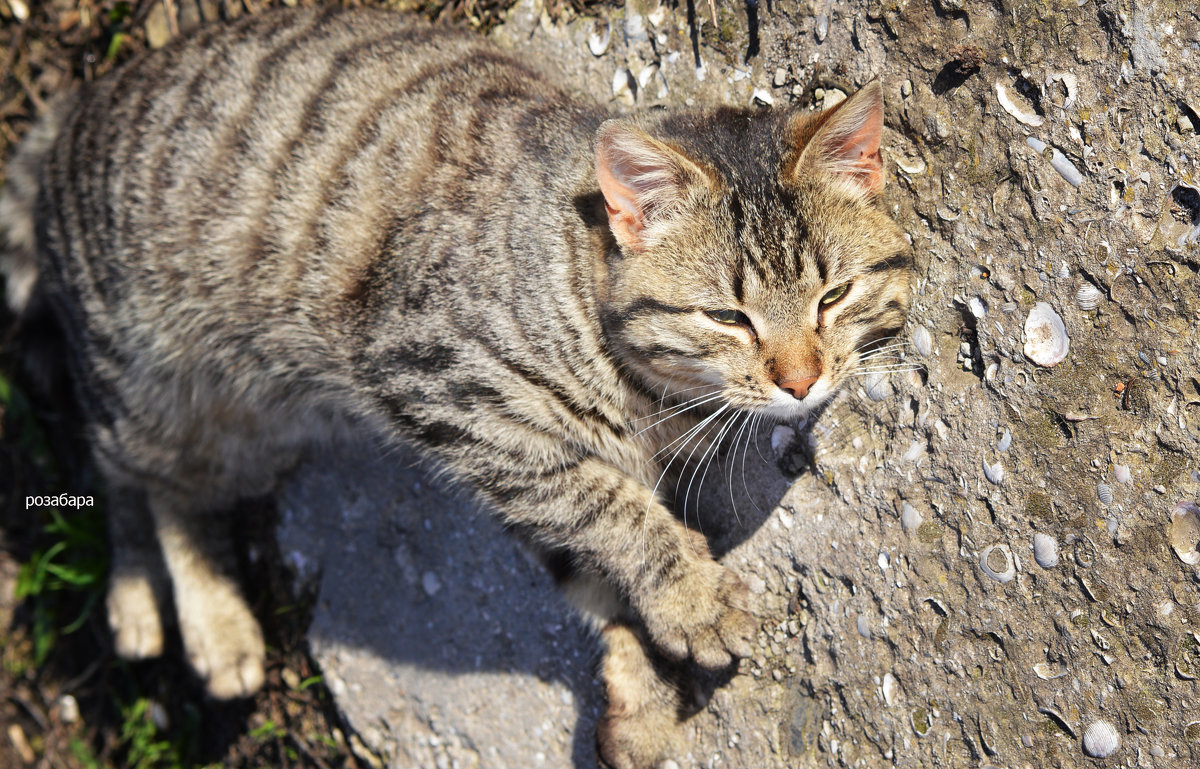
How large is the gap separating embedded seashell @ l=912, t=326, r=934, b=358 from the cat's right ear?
2.06ft

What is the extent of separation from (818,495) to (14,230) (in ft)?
9.69

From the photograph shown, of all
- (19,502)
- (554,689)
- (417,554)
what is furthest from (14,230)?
(554,689)

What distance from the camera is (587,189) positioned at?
2.12 m

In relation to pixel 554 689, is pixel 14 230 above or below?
above

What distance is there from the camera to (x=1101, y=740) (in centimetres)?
188

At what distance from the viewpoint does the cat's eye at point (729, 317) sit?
1.97 meters

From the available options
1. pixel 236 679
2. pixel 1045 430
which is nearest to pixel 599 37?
pixel 1045 430

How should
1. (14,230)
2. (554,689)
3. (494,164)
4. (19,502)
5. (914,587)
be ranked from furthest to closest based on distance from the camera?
(19,502)
(14,230)
(554,689)
(494,164)
(914,587)

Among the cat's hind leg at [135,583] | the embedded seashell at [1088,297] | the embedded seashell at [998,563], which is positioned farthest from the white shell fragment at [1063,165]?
the cat's hind leg at [135,583]

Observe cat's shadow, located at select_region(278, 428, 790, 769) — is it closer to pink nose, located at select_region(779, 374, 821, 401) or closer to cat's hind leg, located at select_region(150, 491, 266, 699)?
cat's hind leg, located at select_region(150, 491, 266, 699)

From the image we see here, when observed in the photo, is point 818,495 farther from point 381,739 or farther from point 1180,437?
point 381,739

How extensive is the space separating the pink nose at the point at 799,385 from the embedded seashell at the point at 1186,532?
0.77 metres

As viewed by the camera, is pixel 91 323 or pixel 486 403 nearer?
pixel 486 403

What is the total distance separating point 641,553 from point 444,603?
922mm
